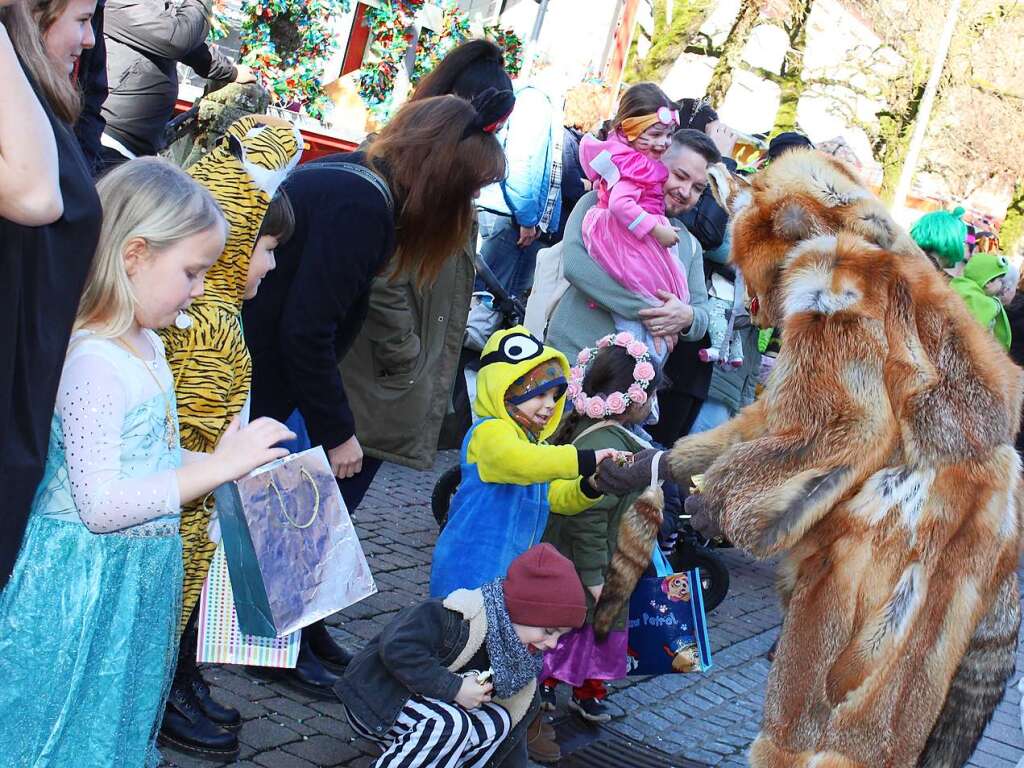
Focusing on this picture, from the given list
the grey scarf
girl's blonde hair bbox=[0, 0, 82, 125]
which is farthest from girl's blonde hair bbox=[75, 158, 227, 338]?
the grey scarf

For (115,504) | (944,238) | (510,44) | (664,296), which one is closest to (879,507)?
(115,504)

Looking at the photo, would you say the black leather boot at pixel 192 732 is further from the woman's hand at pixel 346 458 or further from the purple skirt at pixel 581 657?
the purple skirt at pixel 581 657

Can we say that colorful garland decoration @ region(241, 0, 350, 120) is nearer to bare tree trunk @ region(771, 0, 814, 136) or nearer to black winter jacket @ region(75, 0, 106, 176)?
black winter jacket @ region(75, 0, 106, 176)

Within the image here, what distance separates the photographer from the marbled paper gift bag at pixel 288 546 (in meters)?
2.87

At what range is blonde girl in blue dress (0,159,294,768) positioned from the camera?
8.16ft

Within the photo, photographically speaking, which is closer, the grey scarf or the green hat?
the grey scarf

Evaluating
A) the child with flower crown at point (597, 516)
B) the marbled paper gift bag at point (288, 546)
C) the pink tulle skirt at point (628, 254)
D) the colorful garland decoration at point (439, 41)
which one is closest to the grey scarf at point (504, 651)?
the marbled paper gift bag at point (288, 546)

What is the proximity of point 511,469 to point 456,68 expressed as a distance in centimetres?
148

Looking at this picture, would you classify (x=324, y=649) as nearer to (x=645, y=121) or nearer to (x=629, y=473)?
(x=629, y=473)

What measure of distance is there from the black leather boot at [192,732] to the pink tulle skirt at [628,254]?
2.76 m

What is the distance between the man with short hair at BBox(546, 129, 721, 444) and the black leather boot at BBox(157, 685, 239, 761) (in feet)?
7.90

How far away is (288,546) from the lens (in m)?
2.97

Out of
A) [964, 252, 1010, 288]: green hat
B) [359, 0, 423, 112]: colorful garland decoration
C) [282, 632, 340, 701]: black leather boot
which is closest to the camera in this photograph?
[282, 632, 340, 701]: black leather boot

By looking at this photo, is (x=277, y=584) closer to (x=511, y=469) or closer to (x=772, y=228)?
(x=511, y=469)
